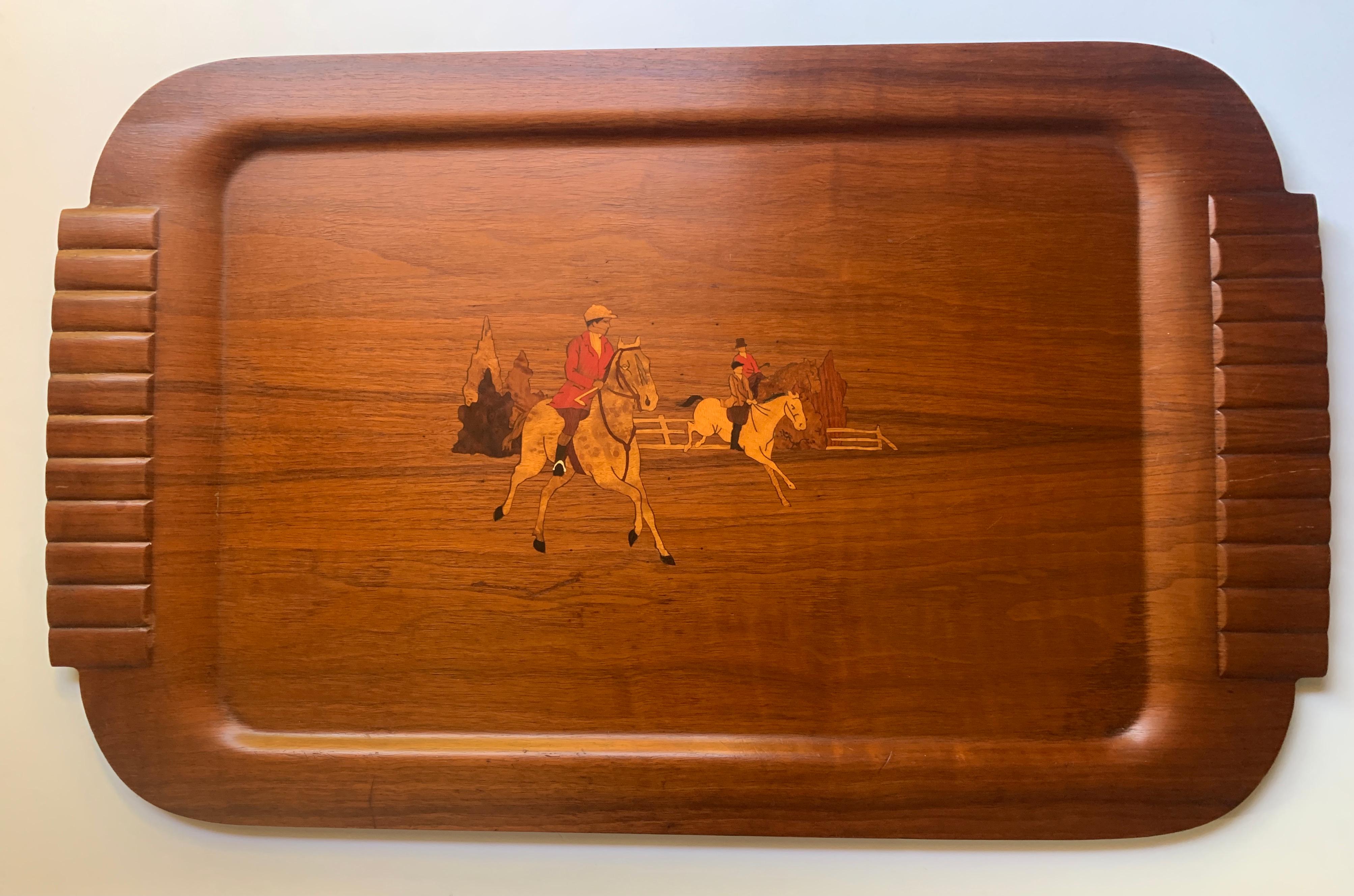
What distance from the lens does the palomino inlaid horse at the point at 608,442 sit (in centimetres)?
81

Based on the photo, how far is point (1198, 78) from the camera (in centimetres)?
79

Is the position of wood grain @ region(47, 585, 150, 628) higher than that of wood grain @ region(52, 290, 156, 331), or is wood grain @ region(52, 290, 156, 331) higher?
wood grain @ region(52, 290, 156, 331)

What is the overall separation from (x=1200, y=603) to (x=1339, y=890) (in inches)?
14.1

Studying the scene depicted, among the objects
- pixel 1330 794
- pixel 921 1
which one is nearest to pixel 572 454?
pixel 921 1

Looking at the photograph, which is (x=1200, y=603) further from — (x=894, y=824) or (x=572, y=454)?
(x=572, y=454)

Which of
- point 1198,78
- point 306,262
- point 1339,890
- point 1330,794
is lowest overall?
point 1339,890

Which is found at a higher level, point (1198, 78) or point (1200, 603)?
point (1198, 78)

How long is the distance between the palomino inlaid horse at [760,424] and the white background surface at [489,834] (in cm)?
41

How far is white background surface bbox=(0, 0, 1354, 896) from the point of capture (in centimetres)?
80

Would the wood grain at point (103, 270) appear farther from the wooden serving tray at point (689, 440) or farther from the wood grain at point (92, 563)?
the wood grain at point (92, 563)

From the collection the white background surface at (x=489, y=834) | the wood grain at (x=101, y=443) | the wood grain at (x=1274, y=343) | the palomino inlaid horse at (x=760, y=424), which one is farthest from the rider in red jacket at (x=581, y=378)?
the wood grain at (x=1274, y=343)

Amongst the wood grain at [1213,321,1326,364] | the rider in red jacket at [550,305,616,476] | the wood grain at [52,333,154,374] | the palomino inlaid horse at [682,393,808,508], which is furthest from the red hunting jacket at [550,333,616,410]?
the wood grain at [1213,321,1326,364]

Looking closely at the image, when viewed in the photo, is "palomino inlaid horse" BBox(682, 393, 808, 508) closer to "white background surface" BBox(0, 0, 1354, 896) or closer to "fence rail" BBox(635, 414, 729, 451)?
"fence rail" BBox(635, 414, 729, 451)

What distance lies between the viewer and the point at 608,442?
2.64 feet
